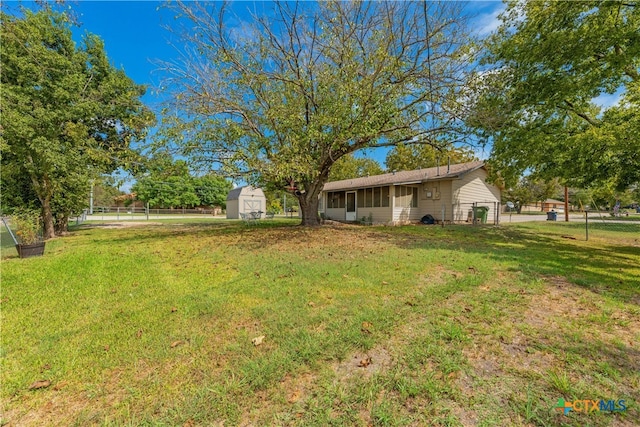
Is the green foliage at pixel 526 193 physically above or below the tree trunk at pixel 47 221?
above

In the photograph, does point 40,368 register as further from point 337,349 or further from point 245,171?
point 245,171

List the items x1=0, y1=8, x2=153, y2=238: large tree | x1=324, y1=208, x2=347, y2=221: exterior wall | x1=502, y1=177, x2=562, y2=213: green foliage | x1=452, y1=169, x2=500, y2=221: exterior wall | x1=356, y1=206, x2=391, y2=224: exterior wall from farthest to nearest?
x1=502, y1=177, x2=562, y2=213: green foliage
x1=324, y1=208, x2=347, y2=221: exterior wall
x1=356, y1=206, x2=391, y2=224: exterior wall
x1=452, y1=169, x2=500, y2=221: exterior wall
x1=0, y1=8, x2=153, y2=238: large tree

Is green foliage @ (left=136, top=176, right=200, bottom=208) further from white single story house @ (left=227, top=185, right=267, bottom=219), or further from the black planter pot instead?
the black planter pot

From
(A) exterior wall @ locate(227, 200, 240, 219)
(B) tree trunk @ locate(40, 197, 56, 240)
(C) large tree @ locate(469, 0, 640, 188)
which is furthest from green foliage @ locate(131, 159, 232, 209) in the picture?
(C) large tree @ locate(469, 0, 640, 188)

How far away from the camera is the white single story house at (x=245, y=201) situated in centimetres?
3153

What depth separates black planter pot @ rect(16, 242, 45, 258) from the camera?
22.3 feet

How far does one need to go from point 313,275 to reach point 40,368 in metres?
3.49

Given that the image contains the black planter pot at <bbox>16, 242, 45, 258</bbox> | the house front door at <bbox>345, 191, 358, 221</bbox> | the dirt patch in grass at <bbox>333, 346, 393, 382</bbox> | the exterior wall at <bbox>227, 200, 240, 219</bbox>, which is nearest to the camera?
the dirt patch in grass at <bbox>333, 346, 393, 382</bbox>

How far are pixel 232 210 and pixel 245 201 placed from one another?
264 centimetres

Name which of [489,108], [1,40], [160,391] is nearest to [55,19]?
[1,40]

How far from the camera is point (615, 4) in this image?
690cm

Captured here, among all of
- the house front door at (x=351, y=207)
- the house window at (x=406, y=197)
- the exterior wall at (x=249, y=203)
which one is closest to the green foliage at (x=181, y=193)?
the exterior wall at (x=249, y=203)

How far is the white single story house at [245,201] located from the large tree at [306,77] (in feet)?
73.7

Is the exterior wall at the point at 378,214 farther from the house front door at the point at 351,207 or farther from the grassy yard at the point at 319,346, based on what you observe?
the grassy yard at the point at 319,346
